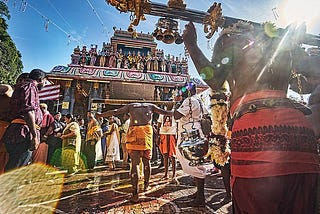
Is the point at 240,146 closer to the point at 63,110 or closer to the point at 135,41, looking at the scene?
the point at 63,110

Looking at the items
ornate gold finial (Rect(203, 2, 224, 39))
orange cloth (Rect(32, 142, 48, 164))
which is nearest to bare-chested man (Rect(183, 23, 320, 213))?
ornate gold finial (Rect(203, 2, 224, 39))

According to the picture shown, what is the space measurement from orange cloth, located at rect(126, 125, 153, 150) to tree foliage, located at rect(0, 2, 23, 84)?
22.7 meters

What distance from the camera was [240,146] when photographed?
127cm

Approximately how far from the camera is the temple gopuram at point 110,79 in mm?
16203

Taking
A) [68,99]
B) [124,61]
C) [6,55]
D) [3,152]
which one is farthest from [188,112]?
[6,55]

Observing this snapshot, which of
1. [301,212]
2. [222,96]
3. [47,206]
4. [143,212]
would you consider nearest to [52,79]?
[47,206]

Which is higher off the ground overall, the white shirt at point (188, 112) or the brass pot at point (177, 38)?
the brass pot at point (177, 38)

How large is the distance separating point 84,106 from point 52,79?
3.42m

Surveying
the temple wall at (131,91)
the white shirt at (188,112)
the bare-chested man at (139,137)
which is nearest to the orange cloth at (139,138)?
the bare-chested man at (139,137)

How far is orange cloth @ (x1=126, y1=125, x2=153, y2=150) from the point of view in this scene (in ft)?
14.0

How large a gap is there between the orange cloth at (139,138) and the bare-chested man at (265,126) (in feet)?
9.79

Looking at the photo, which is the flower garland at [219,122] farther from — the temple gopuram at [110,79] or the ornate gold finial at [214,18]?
the temple gopuram at [110,79]

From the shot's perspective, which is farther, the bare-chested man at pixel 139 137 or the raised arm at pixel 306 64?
the bare-chested man at pixel 139 137

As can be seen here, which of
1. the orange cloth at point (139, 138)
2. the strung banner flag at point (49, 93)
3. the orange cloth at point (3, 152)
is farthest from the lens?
the strung banner flag at point (49, 93)
